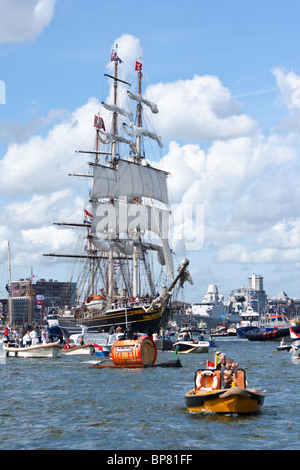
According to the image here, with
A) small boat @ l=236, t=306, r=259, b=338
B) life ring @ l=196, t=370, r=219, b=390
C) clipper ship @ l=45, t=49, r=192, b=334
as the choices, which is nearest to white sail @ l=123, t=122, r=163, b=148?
clipper ship @ l=45, t=49, r=192, b=334

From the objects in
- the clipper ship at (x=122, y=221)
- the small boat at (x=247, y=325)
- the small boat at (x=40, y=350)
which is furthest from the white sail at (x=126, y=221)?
the small boat at (x=40, y=350)

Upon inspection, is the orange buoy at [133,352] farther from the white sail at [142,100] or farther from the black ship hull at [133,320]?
the white sail at [142,100]

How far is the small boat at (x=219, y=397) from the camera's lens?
2612cm

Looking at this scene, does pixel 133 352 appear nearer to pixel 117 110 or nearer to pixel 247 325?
pixel 117 110

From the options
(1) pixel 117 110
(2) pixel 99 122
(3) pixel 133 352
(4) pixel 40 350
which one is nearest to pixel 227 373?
(3) pixel 133 352

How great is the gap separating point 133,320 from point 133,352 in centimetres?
5710

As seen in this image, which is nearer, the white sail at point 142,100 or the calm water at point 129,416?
the calm water at point 129,416

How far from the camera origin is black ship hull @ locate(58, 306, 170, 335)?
10331cm

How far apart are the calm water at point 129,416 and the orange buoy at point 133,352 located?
70.2 inches

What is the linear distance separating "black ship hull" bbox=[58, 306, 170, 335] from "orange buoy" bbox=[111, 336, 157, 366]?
50.8 metres

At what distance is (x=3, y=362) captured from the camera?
192 ft

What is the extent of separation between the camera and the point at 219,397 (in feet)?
86.3
